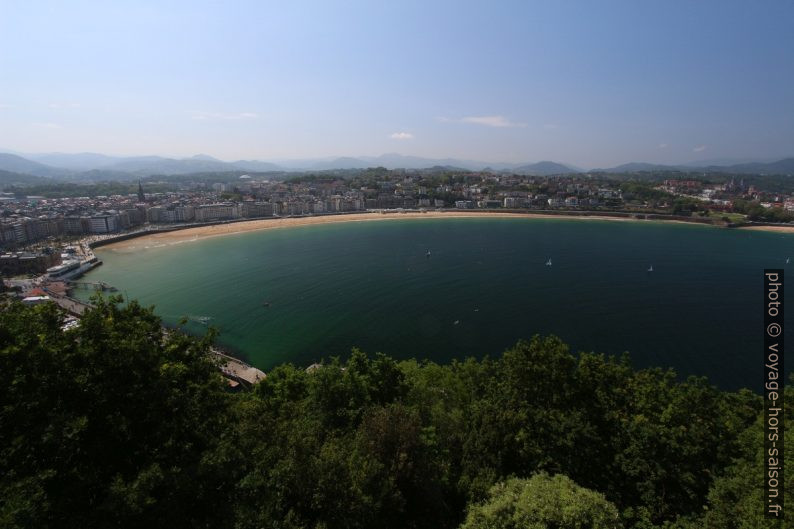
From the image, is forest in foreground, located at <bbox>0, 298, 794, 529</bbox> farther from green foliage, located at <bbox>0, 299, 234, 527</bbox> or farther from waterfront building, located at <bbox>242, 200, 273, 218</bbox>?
waterfront building, located at <bbox>242, 200, 273, 218</bbox>

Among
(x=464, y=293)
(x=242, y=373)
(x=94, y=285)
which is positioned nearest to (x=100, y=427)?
(x=242, y=373)

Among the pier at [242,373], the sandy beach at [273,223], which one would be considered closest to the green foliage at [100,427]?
the pier at [242,373]

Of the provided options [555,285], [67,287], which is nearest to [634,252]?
[555,285]

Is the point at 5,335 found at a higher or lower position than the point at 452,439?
higher

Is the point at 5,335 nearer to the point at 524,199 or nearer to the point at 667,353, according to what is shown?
the point at 667,353

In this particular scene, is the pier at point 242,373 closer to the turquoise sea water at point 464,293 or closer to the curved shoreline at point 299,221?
the turquoise sea water at point 464,293
